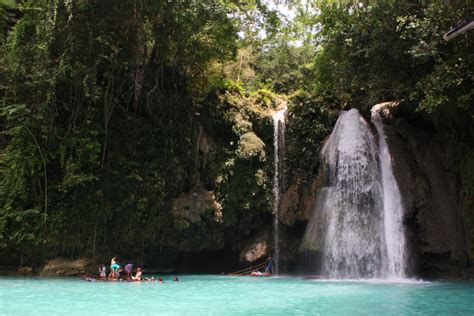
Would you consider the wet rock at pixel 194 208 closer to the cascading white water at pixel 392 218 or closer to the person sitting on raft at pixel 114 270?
the person sitting on raft at pixel 114 270

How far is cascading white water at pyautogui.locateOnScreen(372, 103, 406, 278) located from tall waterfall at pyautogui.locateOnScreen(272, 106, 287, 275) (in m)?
4.04

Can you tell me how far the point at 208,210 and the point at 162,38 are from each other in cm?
653

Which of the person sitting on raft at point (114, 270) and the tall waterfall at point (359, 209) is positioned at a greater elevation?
the tall waterfall at point (359, 209)

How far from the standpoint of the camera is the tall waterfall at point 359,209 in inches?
600

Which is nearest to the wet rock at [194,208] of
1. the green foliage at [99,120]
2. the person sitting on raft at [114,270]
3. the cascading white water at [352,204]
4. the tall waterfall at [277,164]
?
the green foliage at [99,120]

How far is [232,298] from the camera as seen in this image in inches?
404

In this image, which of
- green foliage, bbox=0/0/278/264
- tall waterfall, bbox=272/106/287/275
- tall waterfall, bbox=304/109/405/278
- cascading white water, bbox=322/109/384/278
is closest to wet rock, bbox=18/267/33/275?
green foliage, bbox=0/0/278/264

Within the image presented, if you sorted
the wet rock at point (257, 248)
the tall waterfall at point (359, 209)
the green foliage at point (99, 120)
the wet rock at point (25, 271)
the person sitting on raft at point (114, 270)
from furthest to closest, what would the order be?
the wet rock at point (257, 248), the wet rock at point (25, 271), the green foliage at point (99, 120), the tall waterfall at point (359, 209), the person sitting on raft at point (114, 270)

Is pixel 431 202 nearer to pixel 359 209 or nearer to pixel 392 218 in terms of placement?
pixel 392 218

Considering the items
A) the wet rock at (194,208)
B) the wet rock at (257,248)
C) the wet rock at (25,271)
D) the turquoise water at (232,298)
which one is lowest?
the turquoise water at (232,298)

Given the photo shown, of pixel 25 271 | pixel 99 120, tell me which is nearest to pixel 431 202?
pixel 99 120

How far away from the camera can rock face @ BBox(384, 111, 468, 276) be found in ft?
50.1

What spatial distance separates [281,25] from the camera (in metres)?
16.9

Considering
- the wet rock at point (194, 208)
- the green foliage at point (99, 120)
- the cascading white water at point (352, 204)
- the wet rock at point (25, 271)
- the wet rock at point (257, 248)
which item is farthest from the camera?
the wet rock at point (257, 248)
